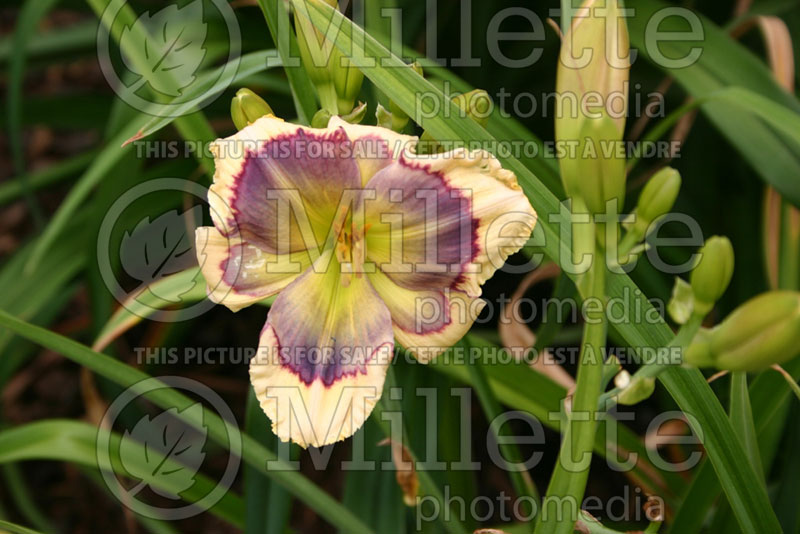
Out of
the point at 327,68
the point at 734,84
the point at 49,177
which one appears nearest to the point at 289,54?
the point at 327,68

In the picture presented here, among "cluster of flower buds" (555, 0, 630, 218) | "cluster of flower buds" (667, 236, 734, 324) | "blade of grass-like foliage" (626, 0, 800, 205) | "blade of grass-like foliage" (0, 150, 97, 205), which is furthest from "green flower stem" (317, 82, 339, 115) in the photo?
"blade of grass-like foliage" (0, 150, 97, 205)

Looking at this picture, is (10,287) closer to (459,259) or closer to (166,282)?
(166,282)

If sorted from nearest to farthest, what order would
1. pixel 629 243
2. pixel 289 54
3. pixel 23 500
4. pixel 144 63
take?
pixel 629 243 → pixel 289 54 → pixel 144 63 → pixel 23 500

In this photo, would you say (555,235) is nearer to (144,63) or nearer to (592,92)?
(592,92)

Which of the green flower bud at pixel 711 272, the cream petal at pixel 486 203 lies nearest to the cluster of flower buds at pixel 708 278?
the green flower bud at pixel 711 272

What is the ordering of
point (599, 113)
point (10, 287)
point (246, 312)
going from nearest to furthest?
point (599, 113) < point (10, 287) < point (246, 312)

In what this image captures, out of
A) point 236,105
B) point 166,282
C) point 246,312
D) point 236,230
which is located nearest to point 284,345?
point 236,230

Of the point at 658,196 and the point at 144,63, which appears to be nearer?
the point at 658,196

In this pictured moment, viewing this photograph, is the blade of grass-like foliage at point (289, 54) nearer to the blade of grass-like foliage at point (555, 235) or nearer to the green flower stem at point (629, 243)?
the blade of grass-like foliage at point (555, 235)
